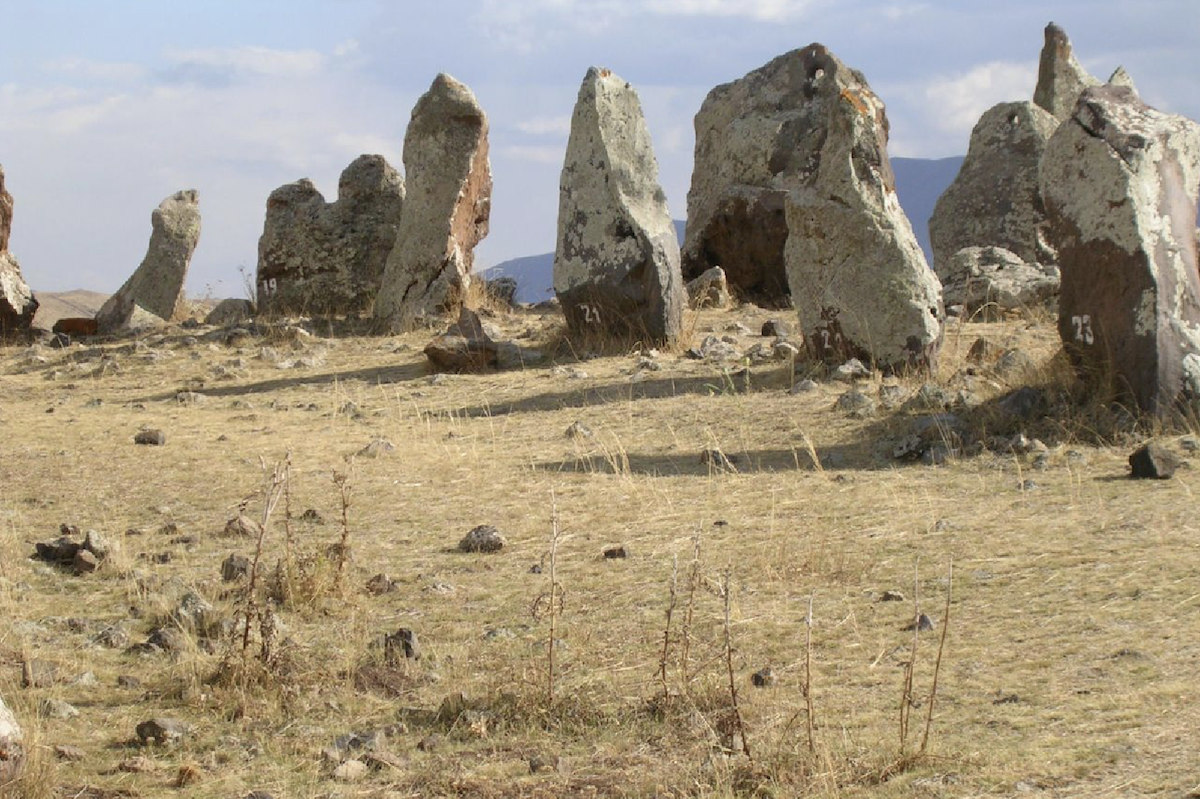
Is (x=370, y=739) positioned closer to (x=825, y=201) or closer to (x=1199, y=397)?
(x=1199, y=397)

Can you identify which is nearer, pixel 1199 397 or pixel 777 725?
pixel 777 725

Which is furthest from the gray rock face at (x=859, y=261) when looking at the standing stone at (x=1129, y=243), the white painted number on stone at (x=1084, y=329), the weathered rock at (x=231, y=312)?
the weathered rock at (x=231, y=312)

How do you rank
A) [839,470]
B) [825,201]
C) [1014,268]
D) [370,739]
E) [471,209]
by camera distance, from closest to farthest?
[370,739]
[839,470]
[825,201]
[1014,268]
[471,209]

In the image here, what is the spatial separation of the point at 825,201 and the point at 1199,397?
3.27 metres

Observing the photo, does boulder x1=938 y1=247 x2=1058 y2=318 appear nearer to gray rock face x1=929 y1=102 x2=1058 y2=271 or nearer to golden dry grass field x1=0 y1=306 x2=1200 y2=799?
gray rock face x1=929 y1=102 x2=1058 y2=271

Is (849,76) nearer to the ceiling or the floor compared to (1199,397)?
nearer to the ceiling

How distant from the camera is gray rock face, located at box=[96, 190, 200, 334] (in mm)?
18516

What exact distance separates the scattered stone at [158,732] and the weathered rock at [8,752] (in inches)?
22.2

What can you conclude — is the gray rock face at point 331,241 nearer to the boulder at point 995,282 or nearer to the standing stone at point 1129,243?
the boulder at point 995,282

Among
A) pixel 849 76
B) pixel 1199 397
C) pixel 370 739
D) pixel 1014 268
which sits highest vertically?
pixel 849 76

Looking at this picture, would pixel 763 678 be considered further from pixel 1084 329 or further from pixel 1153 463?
pixel 1084 329

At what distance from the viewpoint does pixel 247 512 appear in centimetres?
721

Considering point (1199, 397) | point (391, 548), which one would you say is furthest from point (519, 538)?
point (1199, 397)

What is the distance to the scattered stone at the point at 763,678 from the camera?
4.68 metres
